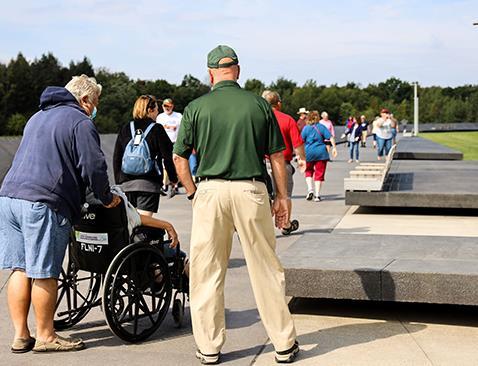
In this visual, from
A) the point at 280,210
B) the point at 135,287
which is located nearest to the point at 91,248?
the point at 135,287

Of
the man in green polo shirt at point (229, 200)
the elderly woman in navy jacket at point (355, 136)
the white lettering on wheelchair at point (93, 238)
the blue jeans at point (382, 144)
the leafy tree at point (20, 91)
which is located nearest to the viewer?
the man in green polo shirt at point (229, 200)

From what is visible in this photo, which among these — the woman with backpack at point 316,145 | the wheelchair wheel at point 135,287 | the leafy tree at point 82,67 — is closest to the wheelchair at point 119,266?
the wheelchair wheel at point 135,287

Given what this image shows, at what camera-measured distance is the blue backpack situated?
705cm

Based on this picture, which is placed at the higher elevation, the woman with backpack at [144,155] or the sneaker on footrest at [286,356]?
the woman with backpack at [144,155]

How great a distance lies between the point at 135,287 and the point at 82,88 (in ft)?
4.51

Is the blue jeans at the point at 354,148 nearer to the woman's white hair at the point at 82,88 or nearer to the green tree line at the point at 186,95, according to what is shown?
the green tree line at the point at 186,95

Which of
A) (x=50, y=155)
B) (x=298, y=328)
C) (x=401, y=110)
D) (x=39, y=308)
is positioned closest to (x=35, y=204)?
(x=50, y=155)

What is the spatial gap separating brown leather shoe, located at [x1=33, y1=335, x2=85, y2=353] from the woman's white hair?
5.17 feet

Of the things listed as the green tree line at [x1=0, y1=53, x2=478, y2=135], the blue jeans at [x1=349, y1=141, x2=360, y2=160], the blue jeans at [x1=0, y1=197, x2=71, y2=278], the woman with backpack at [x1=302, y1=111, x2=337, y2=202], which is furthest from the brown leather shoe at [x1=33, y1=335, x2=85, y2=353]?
the green tree line at [x1=0, y1=53, x2=478, y2=135]

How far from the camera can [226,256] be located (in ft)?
16.4

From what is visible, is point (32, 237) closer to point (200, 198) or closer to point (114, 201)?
point (114, 201)

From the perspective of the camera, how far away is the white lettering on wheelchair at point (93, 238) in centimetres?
529

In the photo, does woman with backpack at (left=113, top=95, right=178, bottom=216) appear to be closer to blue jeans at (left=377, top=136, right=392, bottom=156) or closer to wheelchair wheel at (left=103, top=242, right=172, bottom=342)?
wheelchair wheel at (left=103, top=242, right=172, bottom=342)

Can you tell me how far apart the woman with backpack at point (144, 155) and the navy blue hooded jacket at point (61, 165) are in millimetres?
1897
